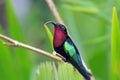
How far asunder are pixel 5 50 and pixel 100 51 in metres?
0.46

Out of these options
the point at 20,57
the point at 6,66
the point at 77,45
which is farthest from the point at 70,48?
the point at 77,45

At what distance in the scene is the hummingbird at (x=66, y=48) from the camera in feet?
2.37

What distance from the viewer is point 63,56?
0.75 meters

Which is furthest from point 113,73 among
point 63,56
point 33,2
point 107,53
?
point 33,2

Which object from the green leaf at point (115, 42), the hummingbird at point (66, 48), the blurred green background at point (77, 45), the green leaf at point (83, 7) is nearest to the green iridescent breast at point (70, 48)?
the hummingbird at point (66, 48)

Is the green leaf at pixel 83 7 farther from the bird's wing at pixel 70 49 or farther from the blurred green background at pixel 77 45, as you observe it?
the bird's wing at pixel 70 49

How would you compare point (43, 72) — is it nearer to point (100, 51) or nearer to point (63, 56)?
point (63, 56)

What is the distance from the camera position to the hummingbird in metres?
0.72

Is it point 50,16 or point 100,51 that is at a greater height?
point 100,51

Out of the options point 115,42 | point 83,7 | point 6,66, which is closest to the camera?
point 115,42

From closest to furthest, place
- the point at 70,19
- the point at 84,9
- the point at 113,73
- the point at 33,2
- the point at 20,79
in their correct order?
the point at 113,73
the point at 20,79
the point at 84,9
the point at 70,19
the point at 33,2

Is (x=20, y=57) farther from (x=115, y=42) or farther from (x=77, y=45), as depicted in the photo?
(x=115, y=42)

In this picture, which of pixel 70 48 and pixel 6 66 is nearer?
pixel 70 48

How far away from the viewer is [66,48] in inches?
29.6
